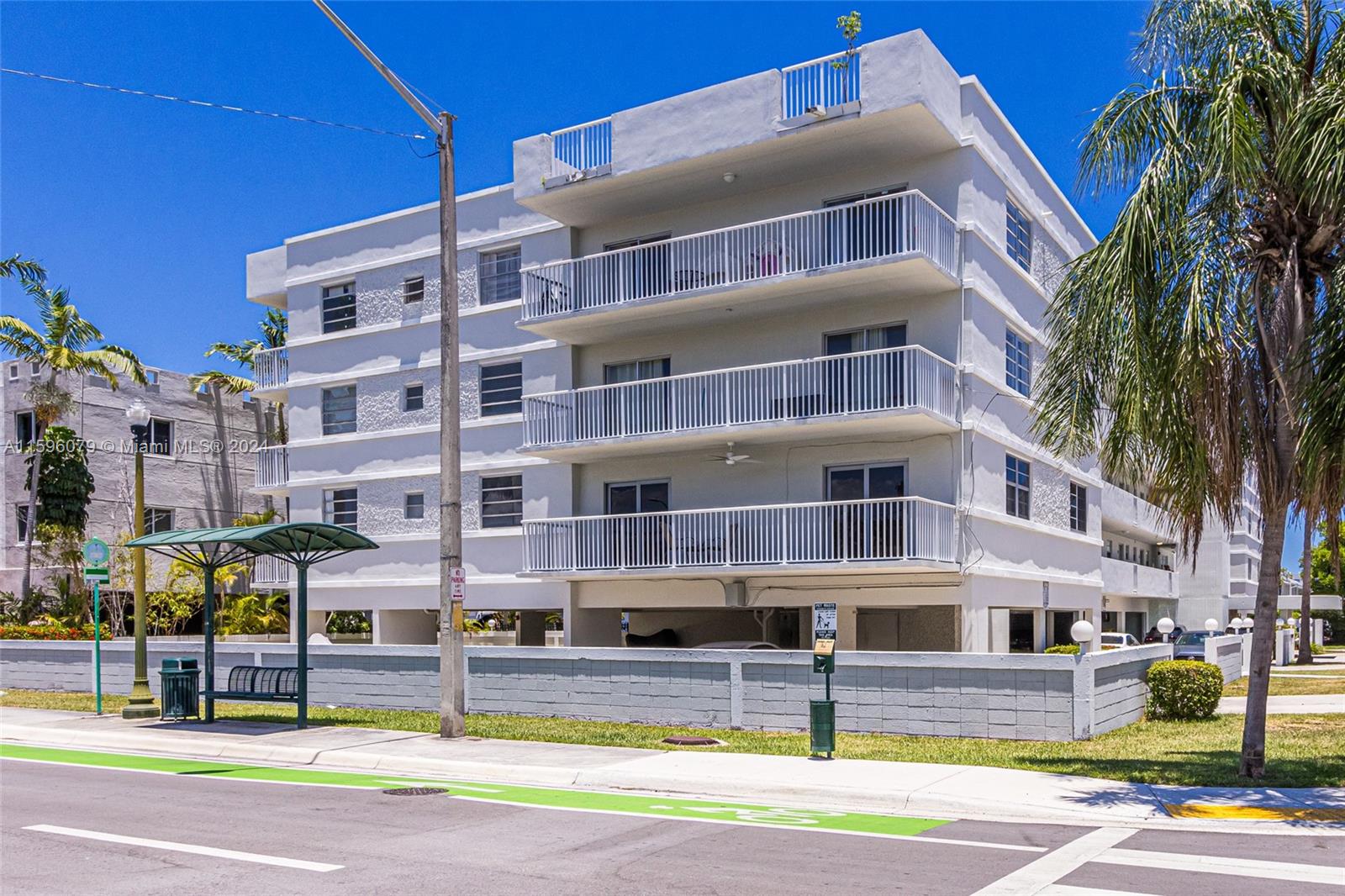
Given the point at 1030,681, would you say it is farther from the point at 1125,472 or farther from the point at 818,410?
the point at 818,410

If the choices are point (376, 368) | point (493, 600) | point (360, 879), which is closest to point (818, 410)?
point (493, 600)

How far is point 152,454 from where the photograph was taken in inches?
1624

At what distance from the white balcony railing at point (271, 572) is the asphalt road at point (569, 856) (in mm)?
19117

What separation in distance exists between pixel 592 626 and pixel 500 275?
8834 millimetres

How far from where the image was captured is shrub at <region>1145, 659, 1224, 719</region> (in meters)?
19.8

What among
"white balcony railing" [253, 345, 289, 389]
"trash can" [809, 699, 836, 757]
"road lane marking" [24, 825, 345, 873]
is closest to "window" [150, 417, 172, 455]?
"white balcony railing" [253, 345, 289, 389]

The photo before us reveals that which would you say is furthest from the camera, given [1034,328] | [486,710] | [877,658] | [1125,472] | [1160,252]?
[1034,328]

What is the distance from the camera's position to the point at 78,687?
2781 centimetres

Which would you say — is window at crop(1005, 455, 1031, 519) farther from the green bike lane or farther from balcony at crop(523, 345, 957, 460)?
the green bike lane

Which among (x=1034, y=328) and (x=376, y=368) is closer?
(x=1034, y=328)

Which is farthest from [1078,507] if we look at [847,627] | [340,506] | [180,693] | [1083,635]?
[180,693]

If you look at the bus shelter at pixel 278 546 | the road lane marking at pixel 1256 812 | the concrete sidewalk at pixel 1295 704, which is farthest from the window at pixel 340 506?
the road lane marking at pixel 1256 812

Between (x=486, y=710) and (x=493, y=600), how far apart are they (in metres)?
6.95

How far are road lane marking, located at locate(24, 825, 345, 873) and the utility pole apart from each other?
7.19 metres
